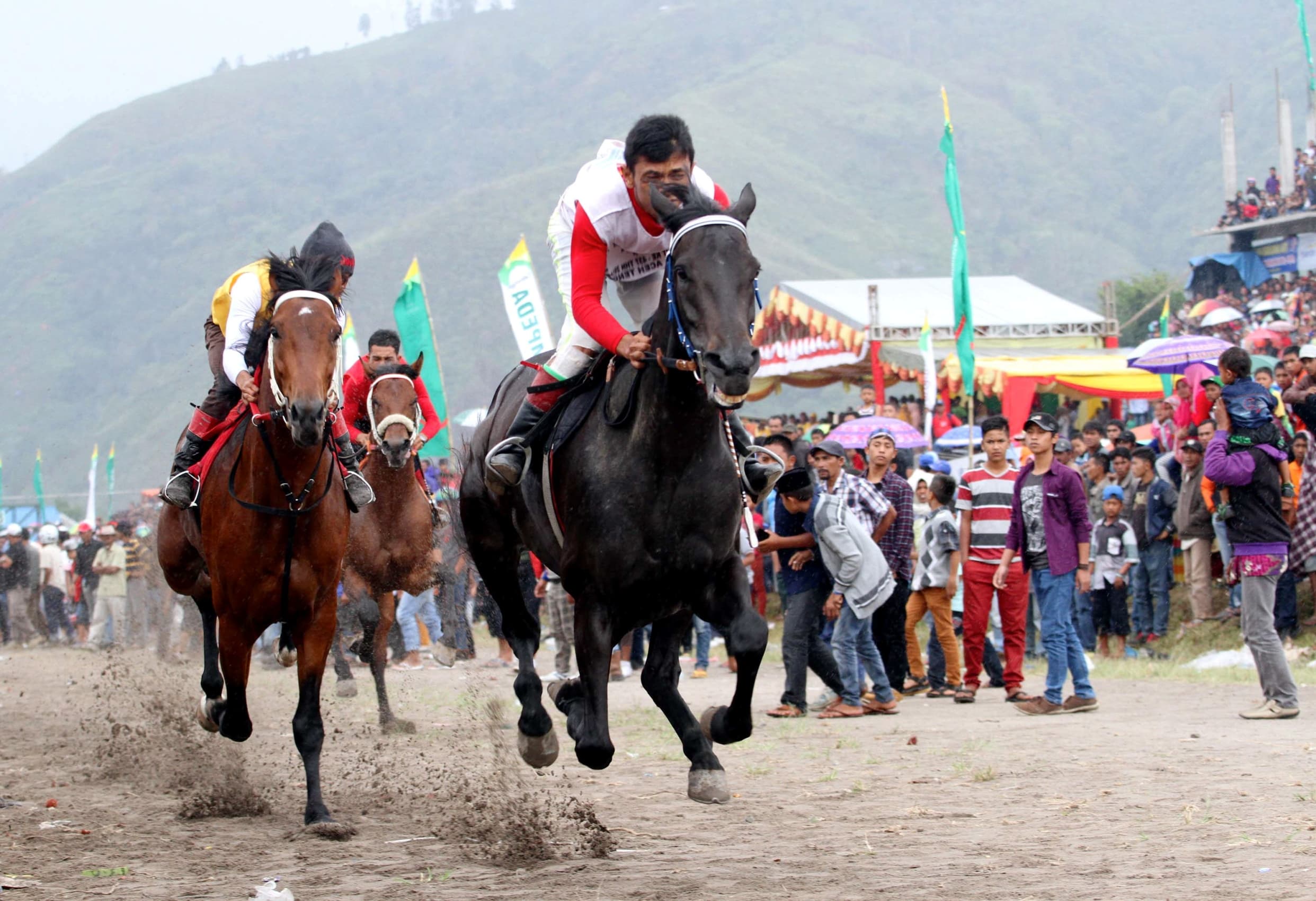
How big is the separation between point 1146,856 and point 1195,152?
7463 inches

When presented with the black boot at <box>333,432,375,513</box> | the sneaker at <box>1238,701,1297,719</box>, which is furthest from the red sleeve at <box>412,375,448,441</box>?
the sneaker at <box>1238,701,1297,719</box>

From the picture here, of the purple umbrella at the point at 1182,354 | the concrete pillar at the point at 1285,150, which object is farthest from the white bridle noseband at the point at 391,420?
the concrete pillar at the point at 1285,150

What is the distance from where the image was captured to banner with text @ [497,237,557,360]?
75.5 feet

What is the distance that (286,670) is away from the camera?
63.8ft

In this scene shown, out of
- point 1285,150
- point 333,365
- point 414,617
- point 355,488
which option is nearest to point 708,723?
point 333,365

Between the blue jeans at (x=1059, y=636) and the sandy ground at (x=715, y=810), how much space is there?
1.03 ft

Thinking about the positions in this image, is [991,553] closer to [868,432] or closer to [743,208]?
[868,432]

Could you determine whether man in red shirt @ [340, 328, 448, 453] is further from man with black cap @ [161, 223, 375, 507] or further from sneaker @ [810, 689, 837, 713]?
sneaker @ [810, 689, 837, 713]

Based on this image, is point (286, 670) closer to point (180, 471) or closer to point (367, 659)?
point (367, 659)

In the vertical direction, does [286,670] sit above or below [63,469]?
below

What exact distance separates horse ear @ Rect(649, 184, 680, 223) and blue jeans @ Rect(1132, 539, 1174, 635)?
11.2 meters

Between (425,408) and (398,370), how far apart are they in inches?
14.6

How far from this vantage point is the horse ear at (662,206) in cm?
587

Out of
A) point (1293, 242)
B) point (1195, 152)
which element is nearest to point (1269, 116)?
point (1195, 152)
